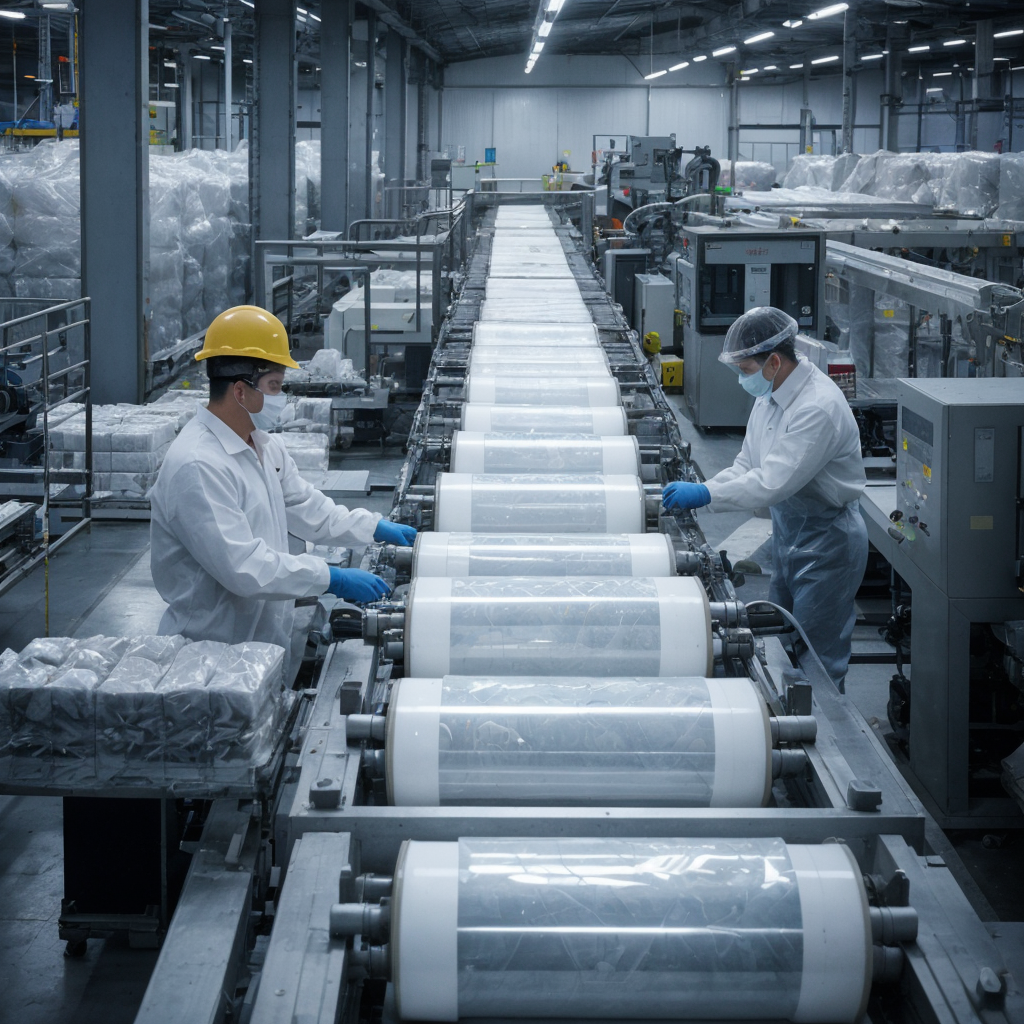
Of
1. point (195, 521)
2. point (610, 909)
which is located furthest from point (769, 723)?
point (195, 521)

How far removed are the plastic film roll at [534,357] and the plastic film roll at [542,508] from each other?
1394mm

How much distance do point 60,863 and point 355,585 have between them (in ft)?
5.10

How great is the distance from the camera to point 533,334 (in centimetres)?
542

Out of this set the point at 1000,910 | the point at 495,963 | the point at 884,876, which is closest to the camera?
the point at 495,963

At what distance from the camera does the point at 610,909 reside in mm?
1648

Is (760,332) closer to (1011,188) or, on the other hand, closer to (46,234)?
(46,234)

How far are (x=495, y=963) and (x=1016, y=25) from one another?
21989mm

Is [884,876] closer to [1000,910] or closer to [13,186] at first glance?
[1000,910]

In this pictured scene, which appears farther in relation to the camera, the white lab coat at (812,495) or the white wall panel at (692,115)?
the white wall panel at (692,115)

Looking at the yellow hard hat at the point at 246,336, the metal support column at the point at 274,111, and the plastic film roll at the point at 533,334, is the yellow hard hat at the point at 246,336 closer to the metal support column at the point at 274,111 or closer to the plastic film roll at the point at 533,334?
the plastic film roll at the point at 533,334

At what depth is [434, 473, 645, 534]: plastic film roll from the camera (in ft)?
10.1

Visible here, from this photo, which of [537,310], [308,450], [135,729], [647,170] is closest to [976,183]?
[647,170]

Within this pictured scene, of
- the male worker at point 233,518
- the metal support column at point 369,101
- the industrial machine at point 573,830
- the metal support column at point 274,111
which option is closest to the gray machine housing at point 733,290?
the metal support column at point 274,111

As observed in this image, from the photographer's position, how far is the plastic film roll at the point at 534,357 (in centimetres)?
463
